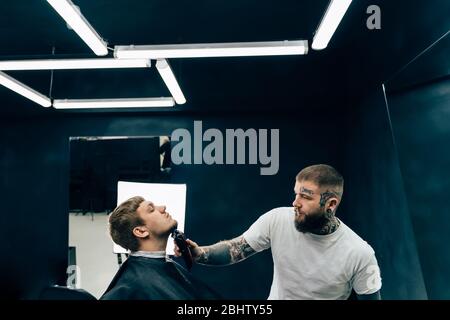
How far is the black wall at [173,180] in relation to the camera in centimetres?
351

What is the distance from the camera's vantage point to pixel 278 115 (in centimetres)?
357

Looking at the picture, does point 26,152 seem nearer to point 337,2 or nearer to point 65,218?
point 65,218

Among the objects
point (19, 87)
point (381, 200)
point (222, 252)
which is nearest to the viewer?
point (222, 252)

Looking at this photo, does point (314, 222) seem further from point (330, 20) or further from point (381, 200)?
point (330, 20)

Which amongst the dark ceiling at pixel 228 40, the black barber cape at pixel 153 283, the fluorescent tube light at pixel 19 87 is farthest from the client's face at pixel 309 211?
the fluorescent tube light at pixel 19 87

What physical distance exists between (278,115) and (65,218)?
101 inches

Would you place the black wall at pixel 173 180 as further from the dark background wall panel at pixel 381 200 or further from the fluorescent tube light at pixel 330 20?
the fluorescent tube light at pixel 330 20

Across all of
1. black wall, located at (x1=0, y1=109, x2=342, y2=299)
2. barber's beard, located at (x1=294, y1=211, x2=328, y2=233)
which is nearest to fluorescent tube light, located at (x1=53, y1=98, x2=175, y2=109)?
black wall, located at (x1=0, y1=109, x2=342, y2=299)

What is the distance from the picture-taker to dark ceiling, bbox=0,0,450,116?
235 cm

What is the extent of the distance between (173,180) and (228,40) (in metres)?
1.51

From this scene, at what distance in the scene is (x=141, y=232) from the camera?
1896 mm

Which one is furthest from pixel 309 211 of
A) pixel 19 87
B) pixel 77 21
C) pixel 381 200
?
pixel 19 87
